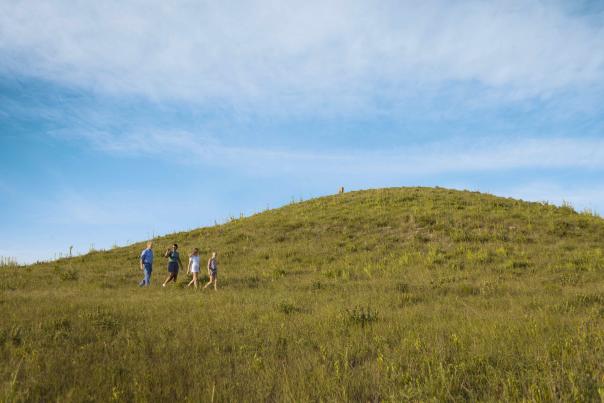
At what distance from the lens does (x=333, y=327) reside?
8.47 m

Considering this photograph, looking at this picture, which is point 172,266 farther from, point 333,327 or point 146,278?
point 333,327

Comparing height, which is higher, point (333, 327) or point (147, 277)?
point (147, 277)

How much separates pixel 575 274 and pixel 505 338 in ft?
37.2

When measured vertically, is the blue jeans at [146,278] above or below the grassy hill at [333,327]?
above

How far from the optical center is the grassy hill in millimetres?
5199

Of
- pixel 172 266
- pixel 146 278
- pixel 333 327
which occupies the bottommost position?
pixel 333 327

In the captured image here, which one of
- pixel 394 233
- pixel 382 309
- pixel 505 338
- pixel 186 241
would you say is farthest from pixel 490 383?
pixel 186 241

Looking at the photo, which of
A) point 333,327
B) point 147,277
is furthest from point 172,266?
point 333,327

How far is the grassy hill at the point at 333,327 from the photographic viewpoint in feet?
17.1

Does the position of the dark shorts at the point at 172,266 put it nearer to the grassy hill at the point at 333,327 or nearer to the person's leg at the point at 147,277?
the person's leg at the point at 147,277

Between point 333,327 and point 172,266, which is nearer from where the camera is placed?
point 333,327

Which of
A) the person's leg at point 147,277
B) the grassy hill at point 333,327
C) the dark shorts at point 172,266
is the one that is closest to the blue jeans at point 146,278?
the person's leg at point 147,277

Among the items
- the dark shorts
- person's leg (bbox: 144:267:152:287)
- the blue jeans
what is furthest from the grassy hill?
the dark shorts

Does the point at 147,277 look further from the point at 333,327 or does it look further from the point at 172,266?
the point at 333,327
